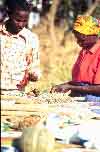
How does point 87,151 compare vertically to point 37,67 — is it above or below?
below

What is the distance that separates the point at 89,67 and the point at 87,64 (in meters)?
0.06

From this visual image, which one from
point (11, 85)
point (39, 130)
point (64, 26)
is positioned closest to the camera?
point (39, 130)

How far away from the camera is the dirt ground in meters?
10.3

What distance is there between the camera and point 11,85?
16.7 feet

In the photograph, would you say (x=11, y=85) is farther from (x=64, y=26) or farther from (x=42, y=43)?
(x=64, y=26)

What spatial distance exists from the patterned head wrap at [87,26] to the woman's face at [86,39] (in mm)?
31

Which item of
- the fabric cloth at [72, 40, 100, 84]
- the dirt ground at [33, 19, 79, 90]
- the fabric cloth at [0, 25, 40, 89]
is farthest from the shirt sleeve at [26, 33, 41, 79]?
the dirt ground at [33, 19, 79, 90]

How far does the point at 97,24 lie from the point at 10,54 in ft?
2.67

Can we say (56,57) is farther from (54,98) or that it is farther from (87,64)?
(54,98)

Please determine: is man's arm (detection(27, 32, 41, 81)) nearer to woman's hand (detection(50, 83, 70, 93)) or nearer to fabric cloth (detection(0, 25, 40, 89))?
fabric cloth (detection(0, 25, 40, 89))

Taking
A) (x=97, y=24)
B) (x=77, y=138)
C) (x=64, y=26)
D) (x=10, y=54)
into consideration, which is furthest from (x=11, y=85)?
(x=64, y=26)

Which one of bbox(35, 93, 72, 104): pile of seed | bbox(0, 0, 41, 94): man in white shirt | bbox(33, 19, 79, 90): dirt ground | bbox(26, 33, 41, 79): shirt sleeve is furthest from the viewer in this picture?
bbox(33, 19, 79, 90): dirt ground

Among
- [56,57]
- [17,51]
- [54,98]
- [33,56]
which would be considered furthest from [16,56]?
[56,57]

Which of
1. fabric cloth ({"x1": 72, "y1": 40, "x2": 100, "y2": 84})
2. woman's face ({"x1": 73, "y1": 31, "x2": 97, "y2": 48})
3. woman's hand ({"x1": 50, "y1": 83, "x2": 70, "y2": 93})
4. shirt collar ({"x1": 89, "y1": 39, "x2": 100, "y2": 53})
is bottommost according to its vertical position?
woman's hand ({"x1": 50, "y1": 83, "x2": 70, "y2": 93})
